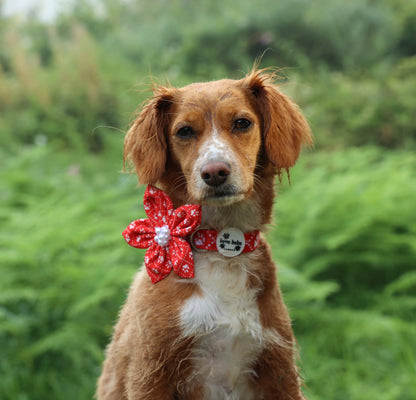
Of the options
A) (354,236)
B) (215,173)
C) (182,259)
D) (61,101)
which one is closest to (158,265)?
(182,259)

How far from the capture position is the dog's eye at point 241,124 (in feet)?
7.88

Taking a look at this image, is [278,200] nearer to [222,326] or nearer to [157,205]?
[157,205]

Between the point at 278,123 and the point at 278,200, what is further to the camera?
the point at 278,200

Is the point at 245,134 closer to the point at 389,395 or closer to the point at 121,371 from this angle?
the point at 121,371

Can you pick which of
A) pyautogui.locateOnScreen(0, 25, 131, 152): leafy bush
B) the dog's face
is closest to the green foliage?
the dog's face

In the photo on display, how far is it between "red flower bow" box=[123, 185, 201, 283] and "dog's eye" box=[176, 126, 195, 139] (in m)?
0.28

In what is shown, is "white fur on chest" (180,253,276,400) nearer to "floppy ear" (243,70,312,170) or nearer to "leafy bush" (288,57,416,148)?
"floppy ear" (243,70,312,170)

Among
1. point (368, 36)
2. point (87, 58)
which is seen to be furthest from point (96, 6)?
point (368, 36)

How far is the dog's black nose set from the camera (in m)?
2.18

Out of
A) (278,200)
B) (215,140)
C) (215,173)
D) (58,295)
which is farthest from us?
(278,200)

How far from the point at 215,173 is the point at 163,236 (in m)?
0.42

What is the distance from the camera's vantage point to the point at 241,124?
95.0 inches

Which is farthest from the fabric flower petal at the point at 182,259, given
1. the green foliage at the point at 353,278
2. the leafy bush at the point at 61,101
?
the leafy bush at the point at 61,101

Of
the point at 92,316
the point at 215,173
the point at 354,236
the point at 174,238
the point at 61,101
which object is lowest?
the point at 92,316
